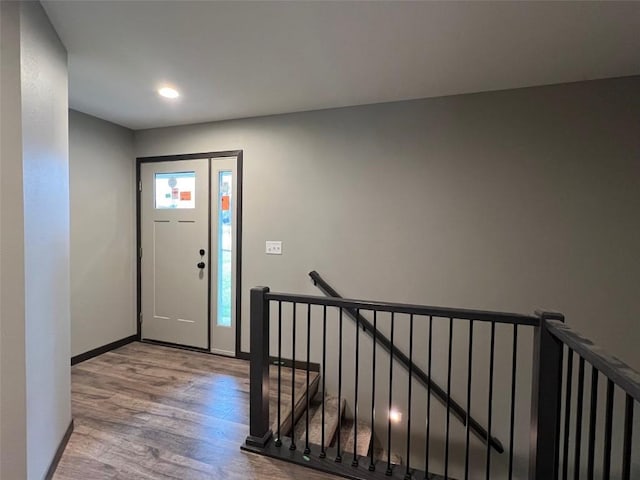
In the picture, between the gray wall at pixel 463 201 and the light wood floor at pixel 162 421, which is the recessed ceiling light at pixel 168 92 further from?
the light wood floor at pixel 162 421

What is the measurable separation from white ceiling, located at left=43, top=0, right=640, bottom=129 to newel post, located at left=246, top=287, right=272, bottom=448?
1.43m

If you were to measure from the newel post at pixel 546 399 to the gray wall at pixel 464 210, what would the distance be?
1.15m

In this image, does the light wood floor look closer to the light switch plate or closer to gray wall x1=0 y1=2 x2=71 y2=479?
gray wall x1=0 y1=2 x2=71 y2=479

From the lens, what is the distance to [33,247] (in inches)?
59.2

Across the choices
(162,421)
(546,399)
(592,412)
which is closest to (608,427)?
(592,412)

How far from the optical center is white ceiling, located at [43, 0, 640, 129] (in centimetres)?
161

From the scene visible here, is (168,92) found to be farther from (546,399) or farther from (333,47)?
(546,399)

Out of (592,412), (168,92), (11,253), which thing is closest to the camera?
(592,412)

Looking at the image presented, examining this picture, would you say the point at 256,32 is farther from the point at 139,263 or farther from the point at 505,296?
the point at 139,263

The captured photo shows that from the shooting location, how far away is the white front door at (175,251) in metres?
3.38

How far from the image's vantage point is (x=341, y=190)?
2.93 m

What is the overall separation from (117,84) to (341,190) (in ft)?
6.13

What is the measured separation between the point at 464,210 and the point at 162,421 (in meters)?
2.65

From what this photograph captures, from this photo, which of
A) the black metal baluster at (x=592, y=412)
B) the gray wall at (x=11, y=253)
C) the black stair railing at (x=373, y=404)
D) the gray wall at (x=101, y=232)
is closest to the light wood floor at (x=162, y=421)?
the black stair railing at (x=373, y=404)
